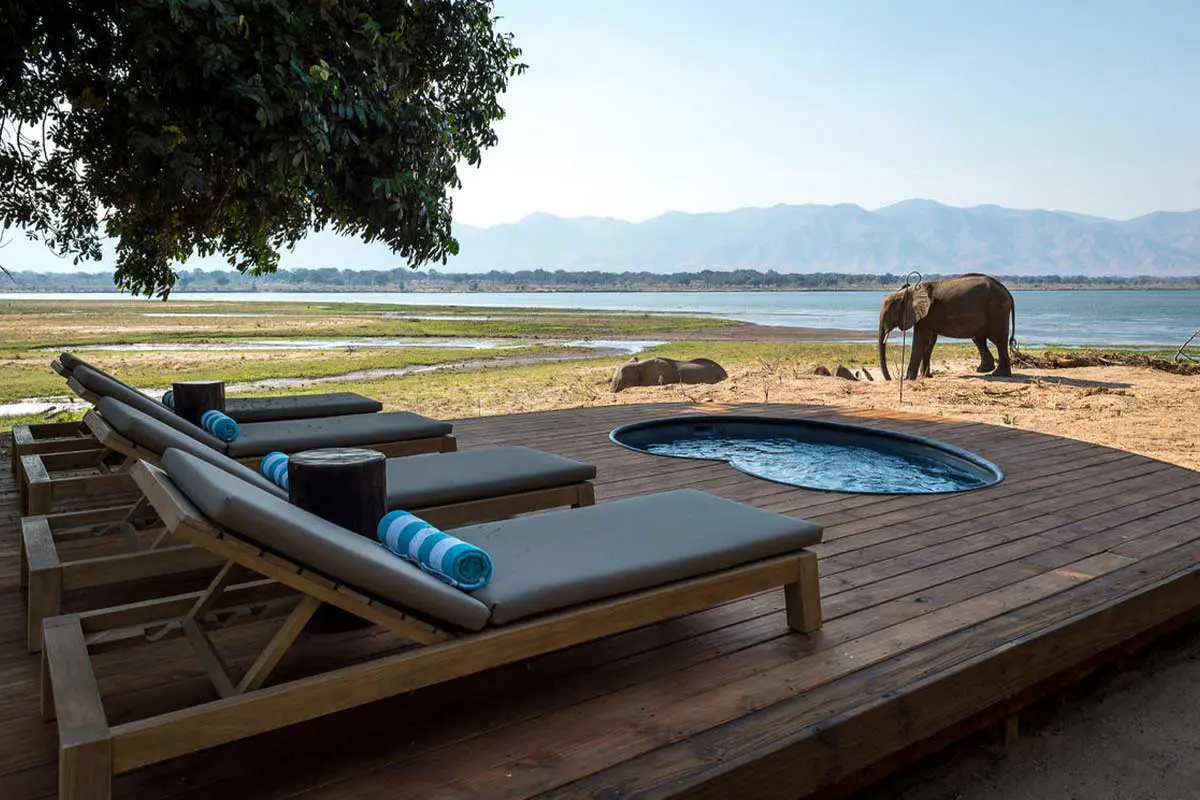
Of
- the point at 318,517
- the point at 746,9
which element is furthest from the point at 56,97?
the point at 746,9

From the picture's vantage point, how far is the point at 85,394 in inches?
146

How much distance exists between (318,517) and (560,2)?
9.38 meters

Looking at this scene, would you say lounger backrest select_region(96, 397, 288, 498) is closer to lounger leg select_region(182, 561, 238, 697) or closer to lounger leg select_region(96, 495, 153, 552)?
lounger leg select_region(96, 495, 153, 552)

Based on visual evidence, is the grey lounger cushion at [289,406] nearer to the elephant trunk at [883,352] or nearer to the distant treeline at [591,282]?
the elephant trunk at [883,352]

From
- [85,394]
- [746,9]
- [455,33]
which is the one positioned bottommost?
[85,394]

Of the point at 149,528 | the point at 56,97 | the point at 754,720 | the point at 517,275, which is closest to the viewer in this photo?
the point at 754,720

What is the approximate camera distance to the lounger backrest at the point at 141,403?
3369mm

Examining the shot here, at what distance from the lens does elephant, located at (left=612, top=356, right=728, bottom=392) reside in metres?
11.4

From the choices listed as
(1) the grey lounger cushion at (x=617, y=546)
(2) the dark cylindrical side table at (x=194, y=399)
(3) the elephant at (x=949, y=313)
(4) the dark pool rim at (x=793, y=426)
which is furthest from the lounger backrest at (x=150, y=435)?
A: (3) the elephant at (x=949, y=313)

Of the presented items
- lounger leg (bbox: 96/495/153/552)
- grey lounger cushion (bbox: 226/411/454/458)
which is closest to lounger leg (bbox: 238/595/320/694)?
lounger leg (bbox: 96/495/153/552)

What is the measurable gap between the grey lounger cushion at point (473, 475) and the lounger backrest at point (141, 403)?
923 millimetres

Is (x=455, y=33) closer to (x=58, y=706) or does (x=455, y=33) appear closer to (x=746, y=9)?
(x=58, y=706)

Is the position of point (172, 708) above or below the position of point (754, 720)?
above

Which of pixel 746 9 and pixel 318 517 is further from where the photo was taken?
pixel 746 9
